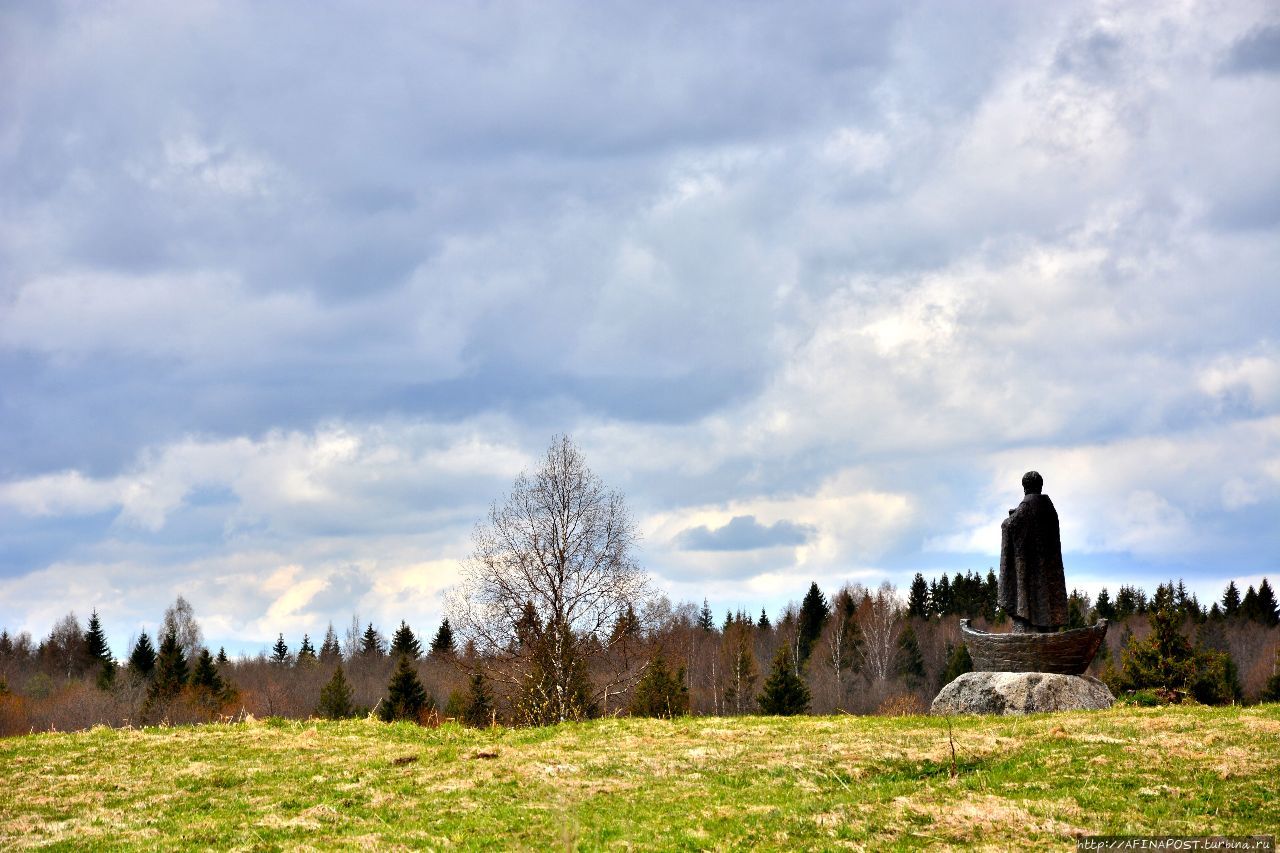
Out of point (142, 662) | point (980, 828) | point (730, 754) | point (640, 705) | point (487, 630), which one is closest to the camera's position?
point (980, 828)

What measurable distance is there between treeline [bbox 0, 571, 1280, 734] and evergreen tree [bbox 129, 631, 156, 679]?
0.14 m

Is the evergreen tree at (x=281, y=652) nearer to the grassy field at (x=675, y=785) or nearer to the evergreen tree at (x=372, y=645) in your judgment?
the evergreen tree at (x=372, y=645)

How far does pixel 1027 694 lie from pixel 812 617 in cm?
9769

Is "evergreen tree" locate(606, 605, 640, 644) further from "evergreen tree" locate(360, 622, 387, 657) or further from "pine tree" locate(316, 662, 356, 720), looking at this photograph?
"evergreen tree" locate(360, 622, 387, 657)

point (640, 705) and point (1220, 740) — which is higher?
point (1220, 740)

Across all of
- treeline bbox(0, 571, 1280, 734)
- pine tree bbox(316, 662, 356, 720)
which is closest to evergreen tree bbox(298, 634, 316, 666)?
treeline bbox(0, 571, 1280, 734)

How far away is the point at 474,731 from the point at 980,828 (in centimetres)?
1375

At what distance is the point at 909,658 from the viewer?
9812 cm

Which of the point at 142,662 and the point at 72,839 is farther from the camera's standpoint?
the point at 142,662

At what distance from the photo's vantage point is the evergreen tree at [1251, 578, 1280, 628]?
113562 mm

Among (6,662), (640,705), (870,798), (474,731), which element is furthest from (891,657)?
(6,662)

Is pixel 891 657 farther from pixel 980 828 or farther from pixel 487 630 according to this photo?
pixel 980 828

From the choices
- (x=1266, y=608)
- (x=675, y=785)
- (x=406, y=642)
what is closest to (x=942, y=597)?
(x=1266, y=608)

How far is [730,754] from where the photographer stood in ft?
57.8
